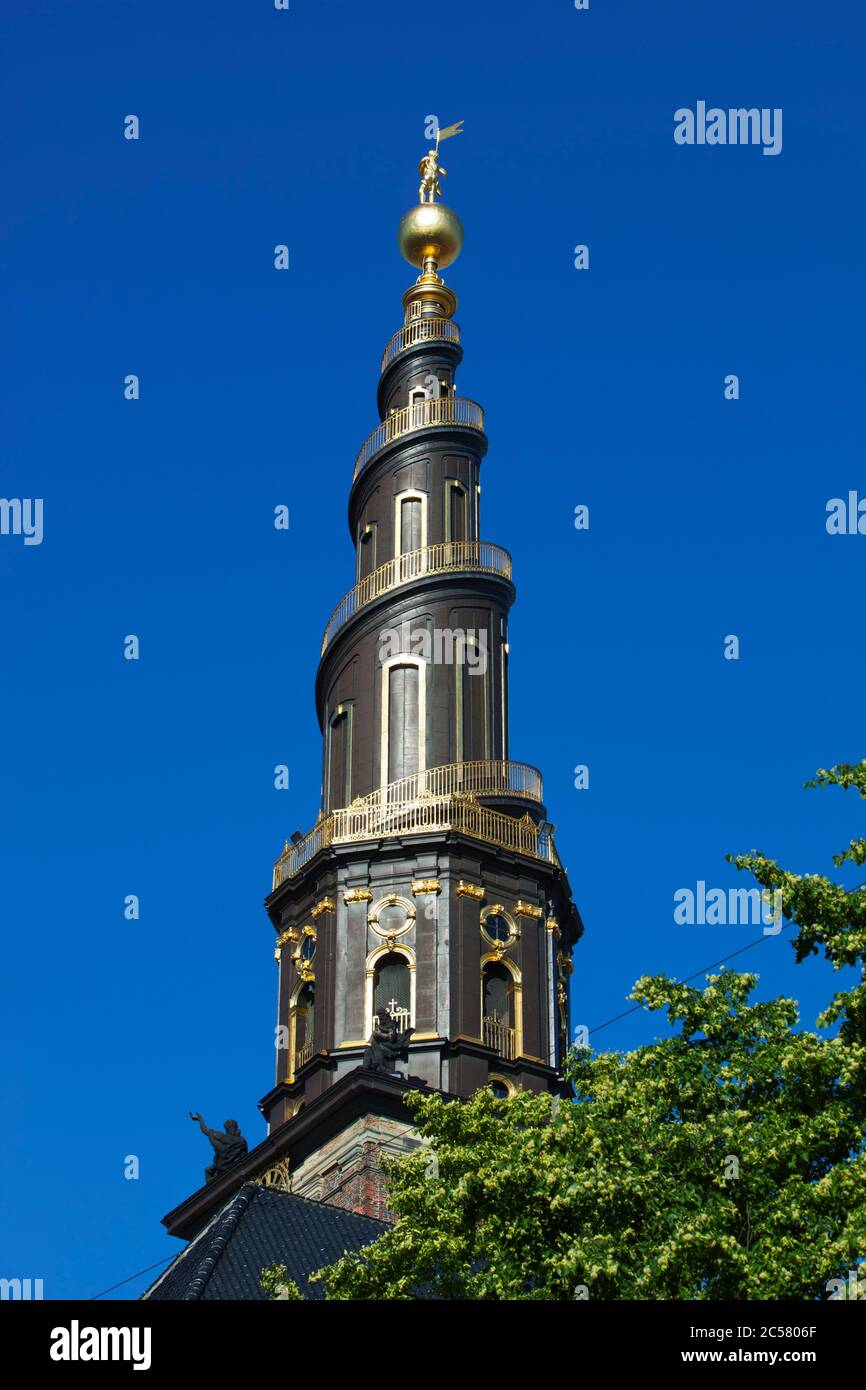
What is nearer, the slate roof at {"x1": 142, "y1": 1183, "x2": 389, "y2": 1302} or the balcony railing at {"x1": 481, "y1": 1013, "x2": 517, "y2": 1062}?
the slate roof at {"x1": 142, "y1": 1183, "x2": 389, "y2": 1302}

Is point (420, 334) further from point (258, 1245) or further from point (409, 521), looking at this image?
point (258, 1245)

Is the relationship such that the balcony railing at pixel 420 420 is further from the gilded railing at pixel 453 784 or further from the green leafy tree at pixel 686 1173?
the green leafy tree at pixel 686 1173

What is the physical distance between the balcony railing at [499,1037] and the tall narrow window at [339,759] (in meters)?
7.72

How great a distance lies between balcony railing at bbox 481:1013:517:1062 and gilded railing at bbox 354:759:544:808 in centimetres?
632

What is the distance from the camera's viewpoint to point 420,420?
68500mm

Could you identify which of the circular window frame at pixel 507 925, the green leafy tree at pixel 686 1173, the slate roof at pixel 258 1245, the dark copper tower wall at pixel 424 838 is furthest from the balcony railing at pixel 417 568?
the green leafy tree at pixel 686 1173

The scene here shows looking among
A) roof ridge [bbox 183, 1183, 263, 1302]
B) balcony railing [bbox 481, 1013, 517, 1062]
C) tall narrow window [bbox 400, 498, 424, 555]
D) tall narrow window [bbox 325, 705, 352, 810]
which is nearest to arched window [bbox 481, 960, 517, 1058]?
balcony railing [bbox 481, 1013, 517, 1062]

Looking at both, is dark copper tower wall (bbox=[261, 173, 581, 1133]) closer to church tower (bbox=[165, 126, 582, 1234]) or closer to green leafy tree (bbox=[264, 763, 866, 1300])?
church tower (bbox=[165, 126, 582, 1234])

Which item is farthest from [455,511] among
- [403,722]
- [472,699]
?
[403,722]

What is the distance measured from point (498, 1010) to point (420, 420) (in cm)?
1913

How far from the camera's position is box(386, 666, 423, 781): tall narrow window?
202 ft

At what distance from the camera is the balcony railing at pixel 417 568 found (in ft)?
211
